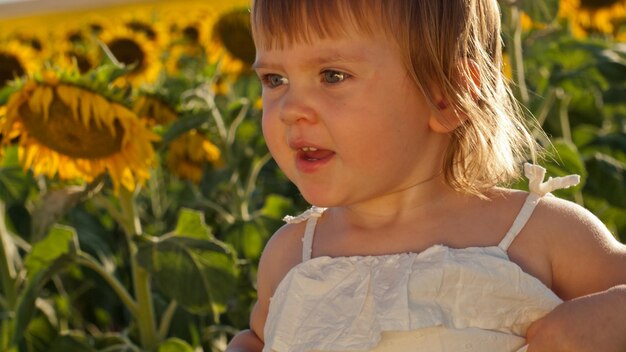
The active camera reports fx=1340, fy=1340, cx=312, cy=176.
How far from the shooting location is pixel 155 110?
2871mm

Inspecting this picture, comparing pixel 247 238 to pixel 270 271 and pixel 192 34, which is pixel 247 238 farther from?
pixel 192 34

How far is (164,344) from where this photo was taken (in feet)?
8.16

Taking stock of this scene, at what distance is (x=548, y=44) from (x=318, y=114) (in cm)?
222

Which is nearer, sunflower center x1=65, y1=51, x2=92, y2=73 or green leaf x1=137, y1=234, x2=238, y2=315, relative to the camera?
green leaf x1=137, y1=234, x2=238, y2=315

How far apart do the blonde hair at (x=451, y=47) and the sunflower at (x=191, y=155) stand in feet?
4.74

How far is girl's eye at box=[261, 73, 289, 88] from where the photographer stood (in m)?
1.63

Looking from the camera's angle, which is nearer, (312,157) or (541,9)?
(312,157)

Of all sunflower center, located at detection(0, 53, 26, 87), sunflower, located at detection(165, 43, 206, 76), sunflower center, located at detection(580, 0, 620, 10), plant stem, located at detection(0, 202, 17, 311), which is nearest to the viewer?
plant stem, located at detection(0, 202, 17, 311)

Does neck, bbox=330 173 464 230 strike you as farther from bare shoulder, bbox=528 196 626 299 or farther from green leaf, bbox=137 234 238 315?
green leaf, bbox=137 234 238 315

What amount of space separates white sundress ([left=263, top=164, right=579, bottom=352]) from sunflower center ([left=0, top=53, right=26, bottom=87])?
3.15 metres

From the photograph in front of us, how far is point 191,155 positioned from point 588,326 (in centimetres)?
179

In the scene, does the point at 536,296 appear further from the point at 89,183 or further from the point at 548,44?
the point at 548,44

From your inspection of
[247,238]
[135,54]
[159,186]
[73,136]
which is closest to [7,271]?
[73,136]

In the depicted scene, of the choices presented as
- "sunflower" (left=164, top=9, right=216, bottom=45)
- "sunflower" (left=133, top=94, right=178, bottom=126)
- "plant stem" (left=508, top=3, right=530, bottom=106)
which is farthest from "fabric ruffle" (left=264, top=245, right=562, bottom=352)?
"sunflower" (left=164, top=9, right=216, bottom=45)
